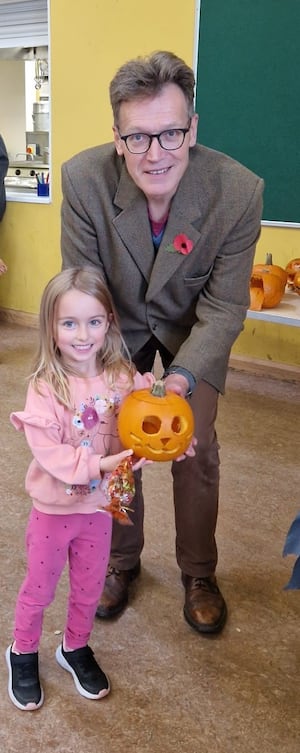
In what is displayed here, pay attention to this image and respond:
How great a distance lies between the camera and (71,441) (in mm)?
1280

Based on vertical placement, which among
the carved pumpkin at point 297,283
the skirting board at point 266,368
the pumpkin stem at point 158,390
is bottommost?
the skirting board at point 266,368

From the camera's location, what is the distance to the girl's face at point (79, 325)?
4.06 ft

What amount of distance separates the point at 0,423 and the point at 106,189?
174 centimetres

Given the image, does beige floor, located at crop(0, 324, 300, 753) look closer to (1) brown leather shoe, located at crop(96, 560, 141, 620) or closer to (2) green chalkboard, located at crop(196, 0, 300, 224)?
(1) brown leather shoe, located at crop(96, 560, 141, 620)

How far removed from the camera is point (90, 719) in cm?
142

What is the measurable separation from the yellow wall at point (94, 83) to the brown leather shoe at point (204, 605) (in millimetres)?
2102

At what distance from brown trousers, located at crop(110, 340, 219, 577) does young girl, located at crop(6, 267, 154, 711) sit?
0.26 meters

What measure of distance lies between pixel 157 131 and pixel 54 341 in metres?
0.47

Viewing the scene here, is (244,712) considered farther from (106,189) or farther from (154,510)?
(106,189)

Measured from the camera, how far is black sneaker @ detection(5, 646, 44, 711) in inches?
56.5

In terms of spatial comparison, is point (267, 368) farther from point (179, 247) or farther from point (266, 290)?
point (179, 247)

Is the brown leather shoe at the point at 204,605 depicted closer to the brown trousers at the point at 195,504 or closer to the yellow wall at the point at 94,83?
the brown trousers at the point at 195,504

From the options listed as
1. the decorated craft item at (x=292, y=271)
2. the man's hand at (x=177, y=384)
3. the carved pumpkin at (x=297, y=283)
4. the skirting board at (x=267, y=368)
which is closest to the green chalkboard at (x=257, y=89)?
the decorated craft item at (x=292, y=271)

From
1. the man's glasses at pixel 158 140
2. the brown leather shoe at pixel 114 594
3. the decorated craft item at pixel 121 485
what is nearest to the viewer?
the decorated craft item at pixel 121 485
